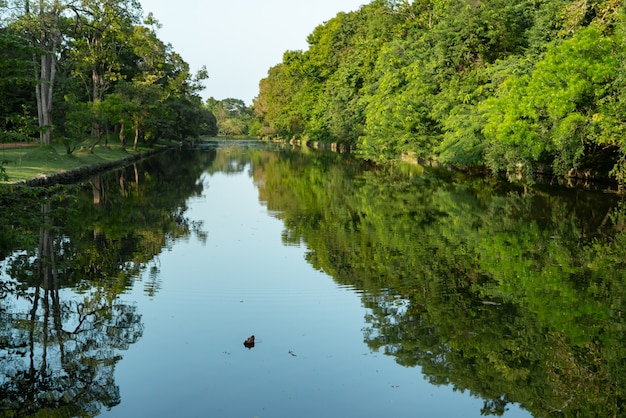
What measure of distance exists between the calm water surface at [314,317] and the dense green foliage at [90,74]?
11.9 feet

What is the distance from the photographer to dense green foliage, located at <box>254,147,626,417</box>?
8.45 meters

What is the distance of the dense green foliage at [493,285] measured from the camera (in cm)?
845

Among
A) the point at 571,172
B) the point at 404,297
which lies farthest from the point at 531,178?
the point at 404,297

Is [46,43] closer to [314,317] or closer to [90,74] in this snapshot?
[90,74]

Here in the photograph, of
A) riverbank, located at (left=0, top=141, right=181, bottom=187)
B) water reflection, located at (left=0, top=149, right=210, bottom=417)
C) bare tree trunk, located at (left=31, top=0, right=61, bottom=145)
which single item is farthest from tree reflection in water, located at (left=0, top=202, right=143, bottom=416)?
bare tree trunk, located at (left=31, top=0, right=61, bottom=145)

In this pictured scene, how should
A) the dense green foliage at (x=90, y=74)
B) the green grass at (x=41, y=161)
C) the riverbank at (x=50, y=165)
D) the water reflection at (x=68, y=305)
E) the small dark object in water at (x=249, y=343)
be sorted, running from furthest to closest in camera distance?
1. the dense green foliage at (x=90, y=74)
2. the green grass at (x=41, y=161)
3. the riverbank at (x=50, y=165)
4. the small dark object in water at (x=249, y=343)
5. the water reflection at (x=68, y=305)

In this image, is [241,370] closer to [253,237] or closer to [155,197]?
[253,237]

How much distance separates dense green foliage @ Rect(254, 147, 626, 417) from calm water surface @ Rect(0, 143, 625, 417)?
46mm

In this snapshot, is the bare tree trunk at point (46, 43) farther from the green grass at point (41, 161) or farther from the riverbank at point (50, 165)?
the riverbank at point (50, 165)

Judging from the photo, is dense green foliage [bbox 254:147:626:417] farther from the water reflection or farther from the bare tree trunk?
the bare tree trunk

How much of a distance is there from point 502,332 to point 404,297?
7.81ft

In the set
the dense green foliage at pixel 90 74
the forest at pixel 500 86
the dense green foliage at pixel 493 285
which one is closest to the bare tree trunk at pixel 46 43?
the dense green foliage at pixel 90 74

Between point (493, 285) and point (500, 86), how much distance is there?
22738mm

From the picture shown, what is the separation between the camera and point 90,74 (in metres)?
67.3
